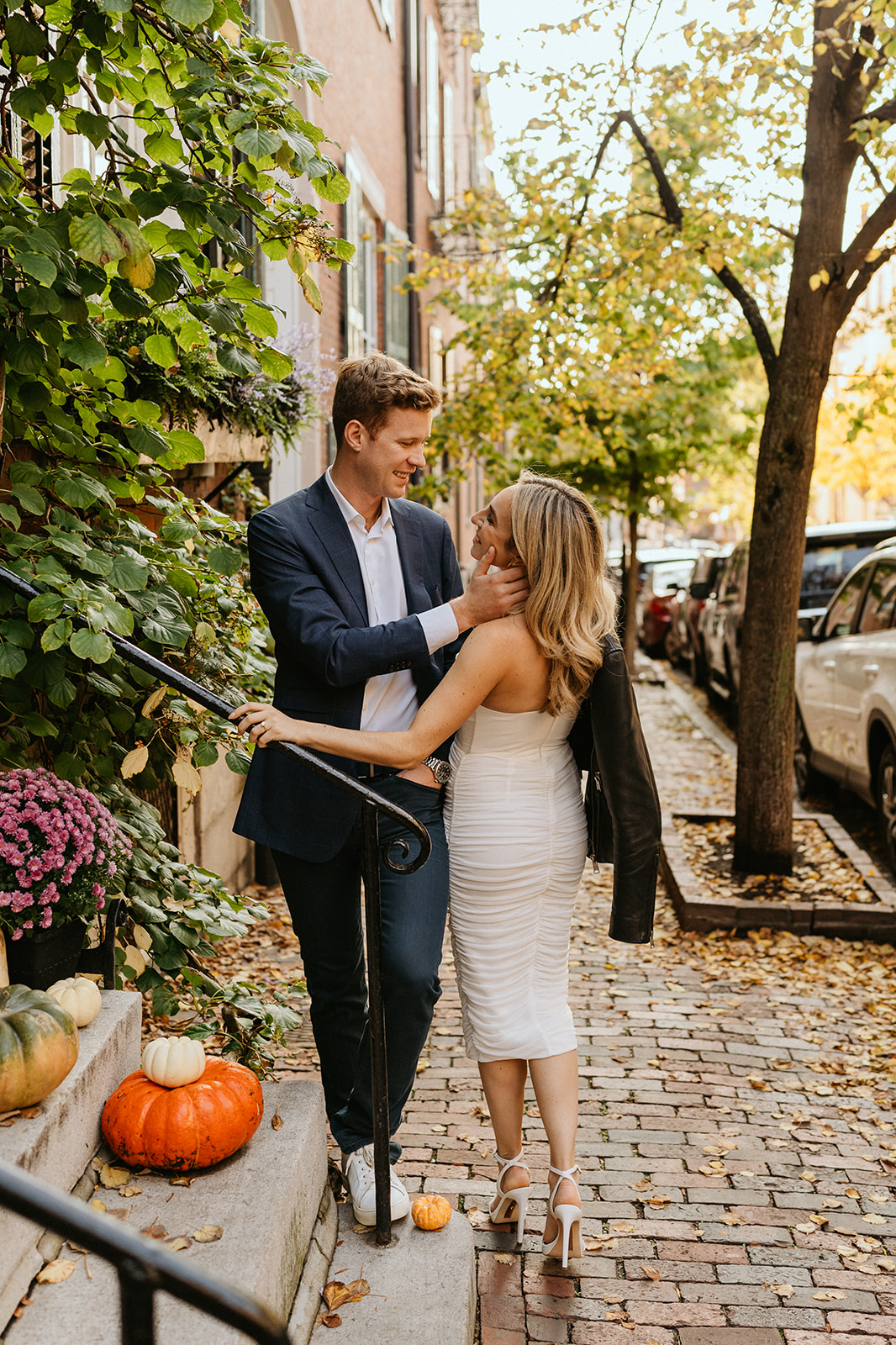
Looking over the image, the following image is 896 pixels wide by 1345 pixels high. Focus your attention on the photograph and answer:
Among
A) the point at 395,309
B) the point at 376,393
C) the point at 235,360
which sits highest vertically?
the point at 395,309

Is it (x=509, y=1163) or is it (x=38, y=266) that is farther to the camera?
(x=509, y=1163)

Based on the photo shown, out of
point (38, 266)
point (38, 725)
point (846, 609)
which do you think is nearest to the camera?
point (38, 266)

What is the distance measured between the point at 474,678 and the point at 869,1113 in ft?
8.49

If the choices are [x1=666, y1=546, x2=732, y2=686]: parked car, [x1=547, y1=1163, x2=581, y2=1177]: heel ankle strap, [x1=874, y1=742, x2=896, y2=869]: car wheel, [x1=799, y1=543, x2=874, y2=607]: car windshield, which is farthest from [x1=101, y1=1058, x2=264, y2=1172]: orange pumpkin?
[x1=666, y1=546, x2=732, y2=686]: parked car

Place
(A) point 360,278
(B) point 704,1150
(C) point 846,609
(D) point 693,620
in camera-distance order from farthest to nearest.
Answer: (D) point 693,620, (A) point 360,278, (C) point 846,609, (B) point 704,1150

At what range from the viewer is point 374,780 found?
328cm

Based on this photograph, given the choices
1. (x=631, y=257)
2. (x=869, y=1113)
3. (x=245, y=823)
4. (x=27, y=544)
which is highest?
(x=631, y=257)

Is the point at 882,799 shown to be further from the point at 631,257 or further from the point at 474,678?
the point at 474,678

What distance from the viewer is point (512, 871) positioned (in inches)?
133

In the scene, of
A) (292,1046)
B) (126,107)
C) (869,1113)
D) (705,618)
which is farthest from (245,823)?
(705,618)

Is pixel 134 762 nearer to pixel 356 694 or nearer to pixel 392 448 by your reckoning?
pixel 356 694

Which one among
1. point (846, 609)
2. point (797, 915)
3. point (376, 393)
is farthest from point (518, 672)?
point (846, 609)

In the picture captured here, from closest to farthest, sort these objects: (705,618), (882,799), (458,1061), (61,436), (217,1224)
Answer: (217,1224) < (61,436) < (458,1061) < (882,799) < (705,618)

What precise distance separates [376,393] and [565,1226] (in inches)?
88.2
